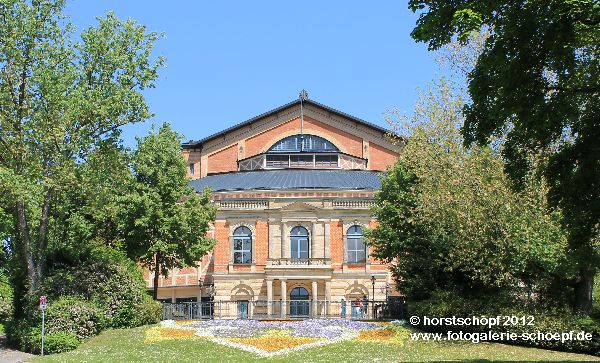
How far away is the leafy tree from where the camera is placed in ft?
87.6

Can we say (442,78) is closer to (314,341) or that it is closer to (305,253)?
(314,341)

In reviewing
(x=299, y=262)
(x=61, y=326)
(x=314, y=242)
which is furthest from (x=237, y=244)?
(x=61, y=326)

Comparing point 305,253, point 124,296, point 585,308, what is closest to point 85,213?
point 124,296

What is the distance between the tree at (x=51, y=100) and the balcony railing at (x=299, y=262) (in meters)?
22.8

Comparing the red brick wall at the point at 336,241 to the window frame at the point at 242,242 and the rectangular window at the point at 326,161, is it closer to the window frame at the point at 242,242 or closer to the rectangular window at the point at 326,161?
the window frame at the point at 242,242

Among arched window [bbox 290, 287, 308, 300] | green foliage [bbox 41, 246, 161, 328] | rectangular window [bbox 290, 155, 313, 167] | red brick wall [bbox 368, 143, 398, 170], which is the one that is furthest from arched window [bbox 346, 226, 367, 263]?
green foliage [bbox 41, 246, 161, 328]

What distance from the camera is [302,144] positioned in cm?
6806

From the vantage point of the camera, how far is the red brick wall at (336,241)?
5462 cm

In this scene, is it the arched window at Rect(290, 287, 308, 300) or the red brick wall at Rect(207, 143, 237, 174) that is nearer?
the arched window at Rect(290, 287, 308, 300)

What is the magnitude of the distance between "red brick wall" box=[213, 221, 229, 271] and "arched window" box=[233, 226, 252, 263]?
61 centimetres

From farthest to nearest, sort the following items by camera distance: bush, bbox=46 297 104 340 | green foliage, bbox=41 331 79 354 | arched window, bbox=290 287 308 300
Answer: arched window, bbox=290 287 308 300 < bush, bbox=46 297 104 340 < green foliage, bbox=41 331 79 354

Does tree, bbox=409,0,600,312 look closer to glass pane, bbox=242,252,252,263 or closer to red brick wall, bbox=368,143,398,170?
glass pane, bbox=242,252,252,263

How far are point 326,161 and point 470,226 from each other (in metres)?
37.6

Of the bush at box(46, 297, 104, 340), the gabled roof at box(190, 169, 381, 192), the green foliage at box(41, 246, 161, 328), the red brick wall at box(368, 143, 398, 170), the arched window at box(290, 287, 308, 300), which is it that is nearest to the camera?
the bush at box(46, 297, 104, 340)
